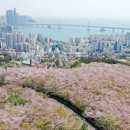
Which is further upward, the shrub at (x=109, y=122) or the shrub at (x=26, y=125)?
the shrub at (x=26, y=125)

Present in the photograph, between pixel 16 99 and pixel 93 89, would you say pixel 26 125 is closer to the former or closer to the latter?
pixel 16 99

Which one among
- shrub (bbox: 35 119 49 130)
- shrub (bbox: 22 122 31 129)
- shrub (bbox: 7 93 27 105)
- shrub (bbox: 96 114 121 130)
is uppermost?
shrub (bbox: 7 93 27 105)

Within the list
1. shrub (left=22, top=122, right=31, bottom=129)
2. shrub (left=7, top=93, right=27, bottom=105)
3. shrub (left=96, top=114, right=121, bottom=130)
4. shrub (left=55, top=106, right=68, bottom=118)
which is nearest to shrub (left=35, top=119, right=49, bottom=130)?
shrub (left=22, top=122, right=31, bottom=129)

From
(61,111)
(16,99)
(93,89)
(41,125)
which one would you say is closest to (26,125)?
(41,125)

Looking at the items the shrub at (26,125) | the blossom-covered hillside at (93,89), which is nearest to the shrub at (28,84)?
the blossom-covered hillside at (93,89)

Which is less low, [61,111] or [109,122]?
[61,111]

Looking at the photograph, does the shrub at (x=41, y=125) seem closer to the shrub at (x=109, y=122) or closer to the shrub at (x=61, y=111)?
the shrub at (x=61, y=111)

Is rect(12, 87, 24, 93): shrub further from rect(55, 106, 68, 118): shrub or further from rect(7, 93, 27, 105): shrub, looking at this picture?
rect(55, 106, 68, 118): shrub

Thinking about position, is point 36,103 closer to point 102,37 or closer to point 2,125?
point 2,125

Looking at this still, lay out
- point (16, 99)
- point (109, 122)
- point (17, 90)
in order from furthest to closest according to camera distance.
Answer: point (17, 90) → point (16, 99) → point (109, 122)

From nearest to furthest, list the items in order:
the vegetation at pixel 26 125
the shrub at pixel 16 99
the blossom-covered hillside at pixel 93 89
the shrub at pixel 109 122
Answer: the vegetation at pixel 26 125 → the shrub at pixel 109 122 → the shrub at pixel 16 99 → the blossom-covered hillside at pixel 93 89

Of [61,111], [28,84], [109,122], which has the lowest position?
[109,122]

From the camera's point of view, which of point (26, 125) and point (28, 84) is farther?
point (28, 84)
